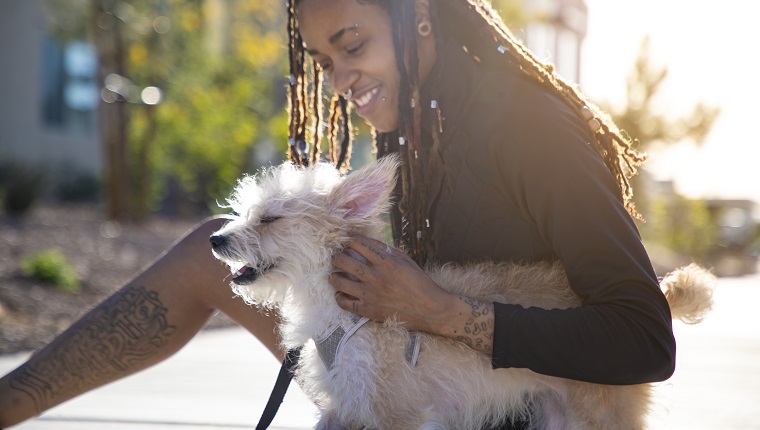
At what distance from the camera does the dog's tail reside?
10.2 ft

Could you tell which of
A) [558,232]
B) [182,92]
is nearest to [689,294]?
[558,232]

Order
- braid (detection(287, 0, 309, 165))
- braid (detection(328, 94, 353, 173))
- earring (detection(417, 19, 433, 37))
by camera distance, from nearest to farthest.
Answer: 1. earring (detection(417, 19, 433, 37))
2. braid (detection(287, 0, 309, 165))
3. braid (detection(328, 94, 353, 173))

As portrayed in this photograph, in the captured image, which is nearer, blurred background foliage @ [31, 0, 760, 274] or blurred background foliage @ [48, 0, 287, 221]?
blurred background foliage @ [48, 0, 287, 221]

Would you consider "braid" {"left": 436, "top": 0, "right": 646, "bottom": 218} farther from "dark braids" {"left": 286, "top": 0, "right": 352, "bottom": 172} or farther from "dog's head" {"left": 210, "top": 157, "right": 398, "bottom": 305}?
"dark braids" {"left": 286, "top": 0, "right": 352, "bottom": 172}

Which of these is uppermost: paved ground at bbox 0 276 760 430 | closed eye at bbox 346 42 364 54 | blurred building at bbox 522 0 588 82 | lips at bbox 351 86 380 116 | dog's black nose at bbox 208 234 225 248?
blurred building at bbox 522 0 588 82

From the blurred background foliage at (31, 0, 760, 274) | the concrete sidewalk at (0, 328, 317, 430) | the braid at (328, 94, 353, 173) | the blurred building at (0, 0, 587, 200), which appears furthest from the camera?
the blurred building at (0, 0, 587, 200)

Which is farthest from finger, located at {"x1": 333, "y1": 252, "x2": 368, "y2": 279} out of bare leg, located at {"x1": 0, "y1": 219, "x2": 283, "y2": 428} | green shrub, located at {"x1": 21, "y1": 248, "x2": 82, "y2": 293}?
green shrub, located at {"x1": 21, "y1": 248, "x2": 82, "y2": 293}

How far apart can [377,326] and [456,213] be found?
0.54 meters

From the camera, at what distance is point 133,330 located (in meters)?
3.82

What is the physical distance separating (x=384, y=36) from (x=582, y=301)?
1.25 metres

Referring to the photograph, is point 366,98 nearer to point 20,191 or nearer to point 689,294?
point 689,294

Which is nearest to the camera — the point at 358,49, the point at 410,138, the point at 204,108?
the point at 410,138

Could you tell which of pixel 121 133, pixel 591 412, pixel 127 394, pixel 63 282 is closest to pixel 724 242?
pixel 121 133

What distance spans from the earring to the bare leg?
3.81 ft
